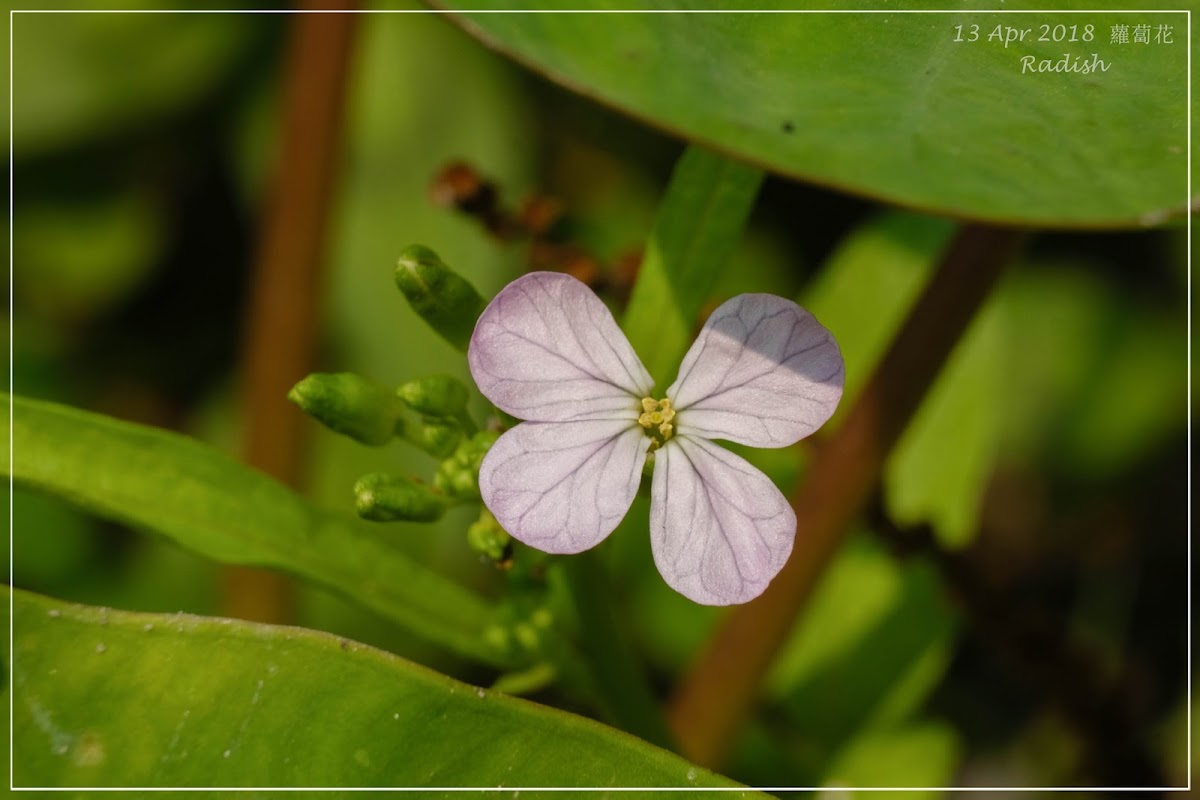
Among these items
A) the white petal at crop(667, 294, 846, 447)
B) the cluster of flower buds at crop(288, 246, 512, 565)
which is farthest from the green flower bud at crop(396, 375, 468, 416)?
the white petal at crop(667, 294, 846, 447)

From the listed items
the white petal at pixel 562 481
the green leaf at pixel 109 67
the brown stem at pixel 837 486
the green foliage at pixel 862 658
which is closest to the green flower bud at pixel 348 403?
the white petal at pixel 562 481

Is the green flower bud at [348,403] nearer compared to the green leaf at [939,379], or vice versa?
the green flower bud at [348,403]

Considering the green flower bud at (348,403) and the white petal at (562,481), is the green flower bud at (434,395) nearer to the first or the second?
the green flower bud at (348,403)

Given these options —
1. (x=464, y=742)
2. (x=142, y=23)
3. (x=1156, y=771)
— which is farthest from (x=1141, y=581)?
(x=142, y=23)

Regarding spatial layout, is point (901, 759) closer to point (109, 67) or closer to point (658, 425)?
point (658, 425)

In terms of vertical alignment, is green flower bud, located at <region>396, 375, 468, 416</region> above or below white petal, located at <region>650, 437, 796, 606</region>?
below

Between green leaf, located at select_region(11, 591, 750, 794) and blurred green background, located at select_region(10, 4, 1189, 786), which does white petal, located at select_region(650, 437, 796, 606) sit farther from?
blurred green background, located at select_region(10, 4, 1189, 786)
